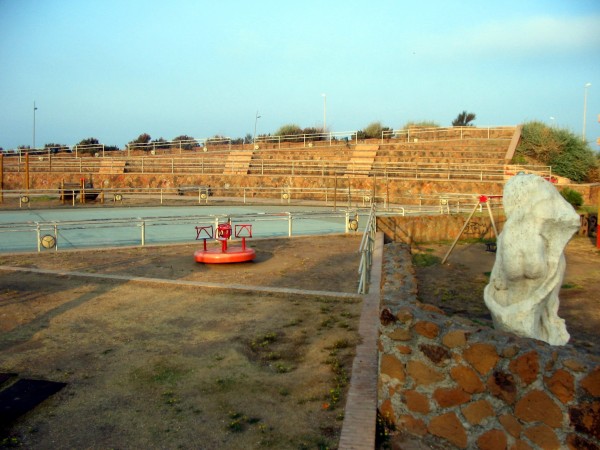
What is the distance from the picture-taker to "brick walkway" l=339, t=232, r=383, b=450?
15.7ft

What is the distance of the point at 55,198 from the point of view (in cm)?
3366

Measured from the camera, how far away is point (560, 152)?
38500 mm

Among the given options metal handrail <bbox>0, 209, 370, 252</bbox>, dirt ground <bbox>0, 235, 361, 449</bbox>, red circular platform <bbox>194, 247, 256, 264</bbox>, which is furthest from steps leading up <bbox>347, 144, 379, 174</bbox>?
dirt ground <bbox>0, 235, 361, 449</bbox>

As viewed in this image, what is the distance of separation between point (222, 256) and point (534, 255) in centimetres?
880

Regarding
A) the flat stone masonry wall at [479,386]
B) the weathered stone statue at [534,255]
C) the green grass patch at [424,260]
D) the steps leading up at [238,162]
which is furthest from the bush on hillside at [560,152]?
the flat stone masonry wall at [479,386]

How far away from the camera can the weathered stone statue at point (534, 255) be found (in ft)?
19.3

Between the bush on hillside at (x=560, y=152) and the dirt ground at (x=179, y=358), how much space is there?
95.9 ft

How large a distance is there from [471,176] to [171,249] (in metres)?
22.2

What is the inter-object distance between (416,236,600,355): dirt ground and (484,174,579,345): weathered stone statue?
1.55 meters

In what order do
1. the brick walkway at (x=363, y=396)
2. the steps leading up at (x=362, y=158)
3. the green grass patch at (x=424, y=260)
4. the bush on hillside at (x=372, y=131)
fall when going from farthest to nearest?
1. the bush on hillside at (x=372, y=131)
2. the steps leading up at (x=362, y=158)
3. the green grass patch at (x=424, y=260)
4. the brick walkway at (x=363, y=396)

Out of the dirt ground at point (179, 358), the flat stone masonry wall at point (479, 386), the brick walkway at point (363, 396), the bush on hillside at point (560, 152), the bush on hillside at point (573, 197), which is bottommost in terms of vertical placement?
the dirt ground at point (179, 358)

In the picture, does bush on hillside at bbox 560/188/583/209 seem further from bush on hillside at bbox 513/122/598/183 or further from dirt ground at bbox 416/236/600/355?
bush on hillside at bbox 513/122/598/183

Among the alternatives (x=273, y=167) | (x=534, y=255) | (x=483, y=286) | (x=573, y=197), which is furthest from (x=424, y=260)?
(x=273, y=167)

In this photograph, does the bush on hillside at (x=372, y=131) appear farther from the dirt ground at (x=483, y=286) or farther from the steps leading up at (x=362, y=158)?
Result: the dirt ground at (x=483, y=286)
